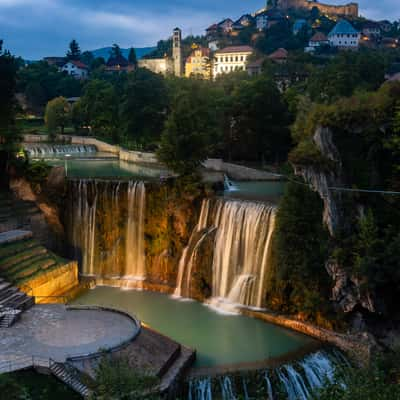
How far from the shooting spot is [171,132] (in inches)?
1012

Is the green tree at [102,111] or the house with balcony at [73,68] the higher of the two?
the house with balcony at [73,68]

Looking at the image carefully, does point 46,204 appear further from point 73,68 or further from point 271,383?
point 73,68

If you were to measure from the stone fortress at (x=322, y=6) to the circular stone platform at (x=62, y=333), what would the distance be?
109 m

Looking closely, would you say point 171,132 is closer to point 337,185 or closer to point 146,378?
point 337,185

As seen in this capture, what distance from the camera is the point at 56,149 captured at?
4694 centimetres

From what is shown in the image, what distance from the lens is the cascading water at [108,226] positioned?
26109mm

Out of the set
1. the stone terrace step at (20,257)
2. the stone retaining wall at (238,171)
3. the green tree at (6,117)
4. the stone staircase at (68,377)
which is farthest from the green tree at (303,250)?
the green tree at (6,117)

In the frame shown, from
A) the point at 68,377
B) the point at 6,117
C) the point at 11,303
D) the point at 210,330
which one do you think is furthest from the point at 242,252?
the point at 6,117

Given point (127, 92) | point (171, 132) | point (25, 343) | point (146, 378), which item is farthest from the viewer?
point (127, 92)

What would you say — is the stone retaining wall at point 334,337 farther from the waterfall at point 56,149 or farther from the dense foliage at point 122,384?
the waterfall at point 56,149

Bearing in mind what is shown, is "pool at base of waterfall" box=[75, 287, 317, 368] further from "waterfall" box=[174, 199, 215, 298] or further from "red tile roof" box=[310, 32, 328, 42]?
"red tile roof" box=[310, 32, 328, 42]

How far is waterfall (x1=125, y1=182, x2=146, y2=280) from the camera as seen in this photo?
84.8 feet

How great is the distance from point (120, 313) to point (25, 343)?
374 centimetres

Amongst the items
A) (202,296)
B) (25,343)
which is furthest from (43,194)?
(25,343)
